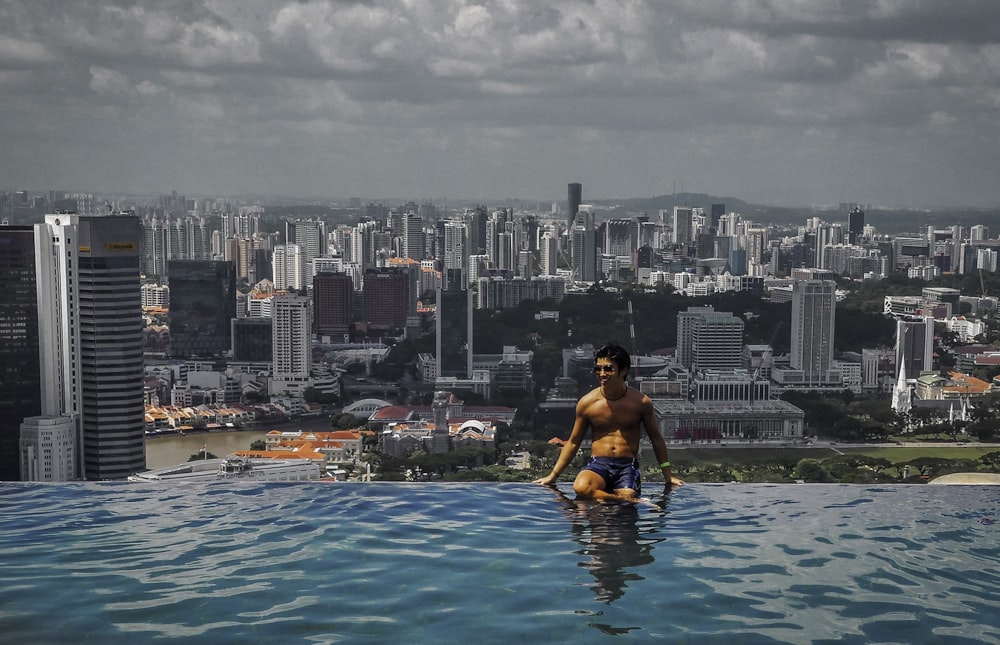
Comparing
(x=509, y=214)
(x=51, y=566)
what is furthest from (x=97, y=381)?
(x=509, y=214)

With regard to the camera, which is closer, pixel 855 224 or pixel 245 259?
pixel 855 224

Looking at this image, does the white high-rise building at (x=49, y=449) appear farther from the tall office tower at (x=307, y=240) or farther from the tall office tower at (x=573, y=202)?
the tall office tower at (x=573, y=202)

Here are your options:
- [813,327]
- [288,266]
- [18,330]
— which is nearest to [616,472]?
[18,330]

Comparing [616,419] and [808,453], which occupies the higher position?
[616,419]

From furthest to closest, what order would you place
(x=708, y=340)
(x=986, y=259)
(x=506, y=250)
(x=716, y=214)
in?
(x=506, y=250)
(x=716, y=214)
(x=986, y=259)
(x=708, y=340)

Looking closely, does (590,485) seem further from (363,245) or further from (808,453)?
(363,245)

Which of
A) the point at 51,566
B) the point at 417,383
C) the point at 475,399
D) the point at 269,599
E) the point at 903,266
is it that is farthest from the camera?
the point at 903,266

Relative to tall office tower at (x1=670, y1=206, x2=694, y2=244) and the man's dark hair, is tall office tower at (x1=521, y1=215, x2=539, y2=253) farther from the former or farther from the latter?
the man's dark hair

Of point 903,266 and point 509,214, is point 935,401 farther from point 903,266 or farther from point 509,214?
point 509,214
